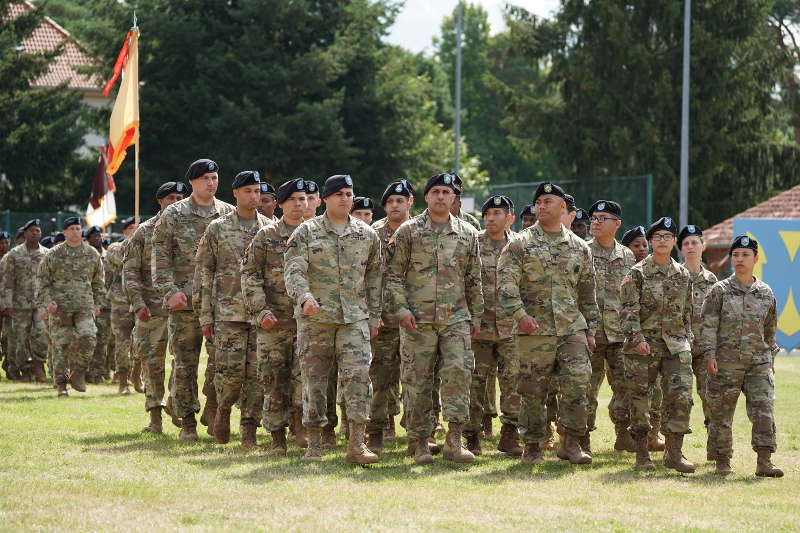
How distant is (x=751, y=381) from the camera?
10539 mm

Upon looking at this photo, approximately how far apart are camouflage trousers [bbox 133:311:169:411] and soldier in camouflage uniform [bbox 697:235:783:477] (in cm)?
534

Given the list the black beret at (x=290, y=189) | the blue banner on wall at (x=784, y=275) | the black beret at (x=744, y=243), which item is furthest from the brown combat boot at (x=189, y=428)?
the blue banner on wall at (x=784, y=275)

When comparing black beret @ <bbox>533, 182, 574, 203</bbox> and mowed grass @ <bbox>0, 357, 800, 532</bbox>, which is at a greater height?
black beret @ <bbox>533, 182, 574, 203</bbox>

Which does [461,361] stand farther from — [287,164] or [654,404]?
[287,164]

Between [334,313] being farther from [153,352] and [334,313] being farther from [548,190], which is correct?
[153,352]

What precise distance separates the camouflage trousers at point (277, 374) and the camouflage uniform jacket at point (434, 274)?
1.13m

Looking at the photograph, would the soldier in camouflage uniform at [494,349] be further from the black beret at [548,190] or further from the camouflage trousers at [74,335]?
the camouflage trousers at [74,335]

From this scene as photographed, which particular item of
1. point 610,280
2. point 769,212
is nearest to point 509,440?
point 610,280

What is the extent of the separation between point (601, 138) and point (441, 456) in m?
29.8

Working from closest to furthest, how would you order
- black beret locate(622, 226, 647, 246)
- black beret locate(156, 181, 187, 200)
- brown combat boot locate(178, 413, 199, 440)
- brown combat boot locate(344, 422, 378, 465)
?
brown combat boot locate(344, 422, 378, 465) < brown combat boot locate(178, 413, 199, 440) < black beret locate(622, 226, 647, 246) < black beret locate(156, 181, 187, 200)

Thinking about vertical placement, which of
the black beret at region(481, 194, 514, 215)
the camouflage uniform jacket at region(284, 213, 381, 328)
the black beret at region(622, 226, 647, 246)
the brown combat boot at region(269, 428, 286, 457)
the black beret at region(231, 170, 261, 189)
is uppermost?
the black beret at region(231, 170, 261, 189)

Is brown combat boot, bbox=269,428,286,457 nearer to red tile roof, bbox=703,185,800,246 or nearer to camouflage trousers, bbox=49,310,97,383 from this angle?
camouflage trousers, bbox=49,310,97,383

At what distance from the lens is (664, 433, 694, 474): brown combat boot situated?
10.4 m

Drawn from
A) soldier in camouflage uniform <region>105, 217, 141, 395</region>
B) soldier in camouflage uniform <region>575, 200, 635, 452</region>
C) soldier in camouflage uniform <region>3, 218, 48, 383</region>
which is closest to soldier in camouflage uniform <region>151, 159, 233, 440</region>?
soldier in camouflage uniform <region>575, 200, 635, 452</region>
